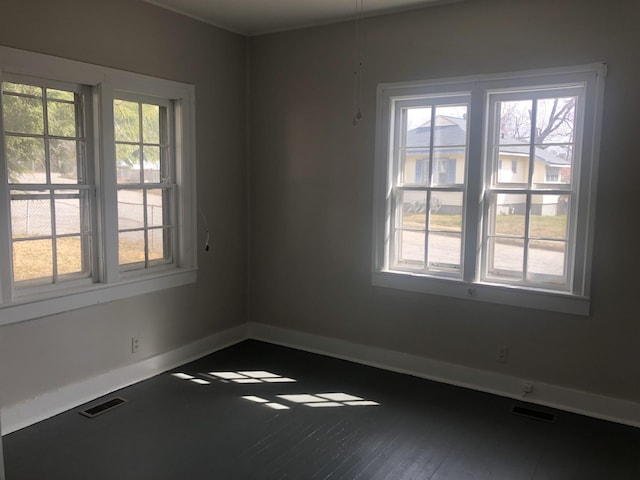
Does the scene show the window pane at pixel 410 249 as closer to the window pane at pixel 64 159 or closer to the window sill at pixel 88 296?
the window sill at pixel 88 296

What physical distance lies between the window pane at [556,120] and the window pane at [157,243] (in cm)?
289

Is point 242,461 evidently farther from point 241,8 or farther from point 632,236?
point 241,8

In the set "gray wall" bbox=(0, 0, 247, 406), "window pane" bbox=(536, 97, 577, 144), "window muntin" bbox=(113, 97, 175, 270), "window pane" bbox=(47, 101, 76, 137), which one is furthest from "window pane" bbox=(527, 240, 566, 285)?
"window pane" bbox=(47, 101, 76, 137)

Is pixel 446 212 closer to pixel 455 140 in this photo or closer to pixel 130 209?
pixel 455 140

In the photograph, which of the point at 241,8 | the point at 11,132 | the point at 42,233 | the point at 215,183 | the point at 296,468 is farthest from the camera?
the point at 215,183

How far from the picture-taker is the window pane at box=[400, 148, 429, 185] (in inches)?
161

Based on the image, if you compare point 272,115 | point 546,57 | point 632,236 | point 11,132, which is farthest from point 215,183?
point 632,236

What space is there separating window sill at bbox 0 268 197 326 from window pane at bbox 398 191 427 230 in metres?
1.79

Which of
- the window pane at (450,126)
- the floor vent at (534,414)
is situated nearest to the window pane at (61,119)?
the window pane at (450,126)

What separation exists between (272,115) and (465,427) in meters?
3.00

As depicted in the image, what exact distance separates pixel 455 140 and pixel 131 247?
2547mm

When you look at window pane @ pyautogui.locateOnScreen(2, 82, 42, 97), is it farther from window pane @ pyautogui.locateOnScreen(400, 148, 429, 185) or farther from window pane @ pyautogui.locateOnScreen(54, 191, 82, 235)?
window pane @ pyautogui.locateOnScreen(400, 148, 429, 185)

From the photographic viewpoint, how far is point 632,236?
3.32 meters

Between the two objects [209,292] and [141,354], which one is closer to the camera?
[141,354]
